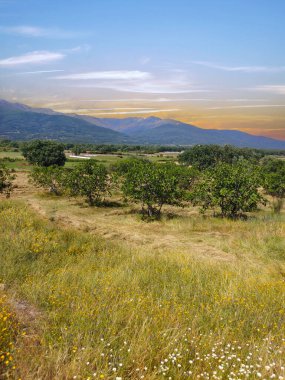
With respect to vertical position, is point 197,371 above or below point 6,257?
above

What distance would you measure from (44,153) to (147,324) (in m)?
75.1

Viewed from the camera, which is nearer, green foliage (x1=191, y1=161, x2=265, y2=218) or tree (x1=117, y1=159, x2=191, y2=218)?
green foliage (x1=191, y1=161, x2=265, y2=218)

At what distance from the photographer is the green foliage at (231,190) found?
2073 cm

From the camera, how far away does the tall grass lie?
3.47 metres

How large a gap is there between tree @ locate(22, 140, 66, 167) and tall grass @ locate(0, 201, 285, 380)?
6805cm

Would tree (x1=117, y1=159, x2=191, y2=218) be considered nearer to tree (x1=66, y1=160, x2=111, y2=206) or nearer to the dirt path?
the dirt path

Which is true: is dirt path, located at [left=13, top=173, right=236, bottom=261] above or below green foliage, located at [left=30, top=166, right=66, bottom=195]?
below

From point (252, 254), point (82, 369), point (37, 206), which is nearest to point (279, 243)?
point (252, 254)

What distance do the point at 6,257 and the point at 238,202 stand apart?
56.8 ft

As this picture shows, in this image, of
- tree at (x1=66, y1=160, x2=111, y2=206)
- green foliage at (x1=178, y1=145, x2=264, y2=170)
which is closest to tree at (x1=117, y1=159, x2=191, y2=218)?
tree at (x1=66, y1=160, x2=111, y2=206)

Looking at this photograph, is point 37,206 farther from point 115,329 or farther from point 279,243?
point 115,329

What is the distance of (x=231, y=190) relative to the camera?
20859mm

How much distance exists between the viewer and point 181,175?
3750cm

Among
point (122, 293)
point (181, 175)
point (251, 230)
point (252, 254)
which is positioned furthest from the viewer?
point (181, 175)
